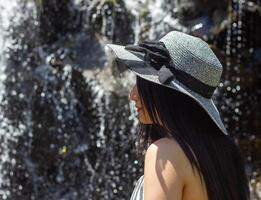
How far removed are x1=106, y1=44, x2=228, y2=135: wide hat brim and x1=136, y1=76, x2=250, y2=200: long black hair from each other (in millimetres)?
18

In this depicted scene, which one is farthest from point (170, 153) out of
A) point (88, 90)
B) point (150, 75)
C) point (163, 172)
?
point (88, 90)

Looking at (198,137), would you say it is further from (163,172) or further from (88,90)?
(88,90)

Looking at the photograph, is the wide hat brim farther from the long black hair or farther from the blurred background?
the blurred background

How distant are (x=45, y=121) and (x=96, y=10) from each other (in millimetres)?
1223

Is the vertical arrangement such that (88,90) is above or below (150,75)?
below

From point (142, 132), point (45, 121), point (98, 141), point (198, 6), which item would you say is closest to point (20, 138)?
point (45, 121)

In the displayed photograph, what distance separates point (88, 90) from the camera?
6086 millimetres

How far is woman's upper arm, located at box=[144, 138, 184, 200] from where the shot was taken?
151 cm

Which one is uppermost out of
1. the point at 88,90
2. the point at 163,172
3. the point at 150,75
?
the point at 150,75

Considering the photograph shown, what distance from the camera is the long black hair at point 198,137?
158cm

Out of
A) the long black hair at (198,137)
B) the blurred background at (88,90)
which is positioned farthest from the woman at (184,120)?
the blurred background at (88,90)

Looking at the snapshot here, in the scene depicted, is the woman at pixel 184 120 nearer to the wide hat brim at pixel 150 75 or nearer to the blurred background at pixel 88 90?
the wide hat brim at pixel 150 75

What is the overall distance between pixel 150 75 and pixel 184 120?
143 millimetres

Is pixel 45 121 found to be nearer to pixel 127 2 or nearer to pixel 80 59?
pixel 80 59
